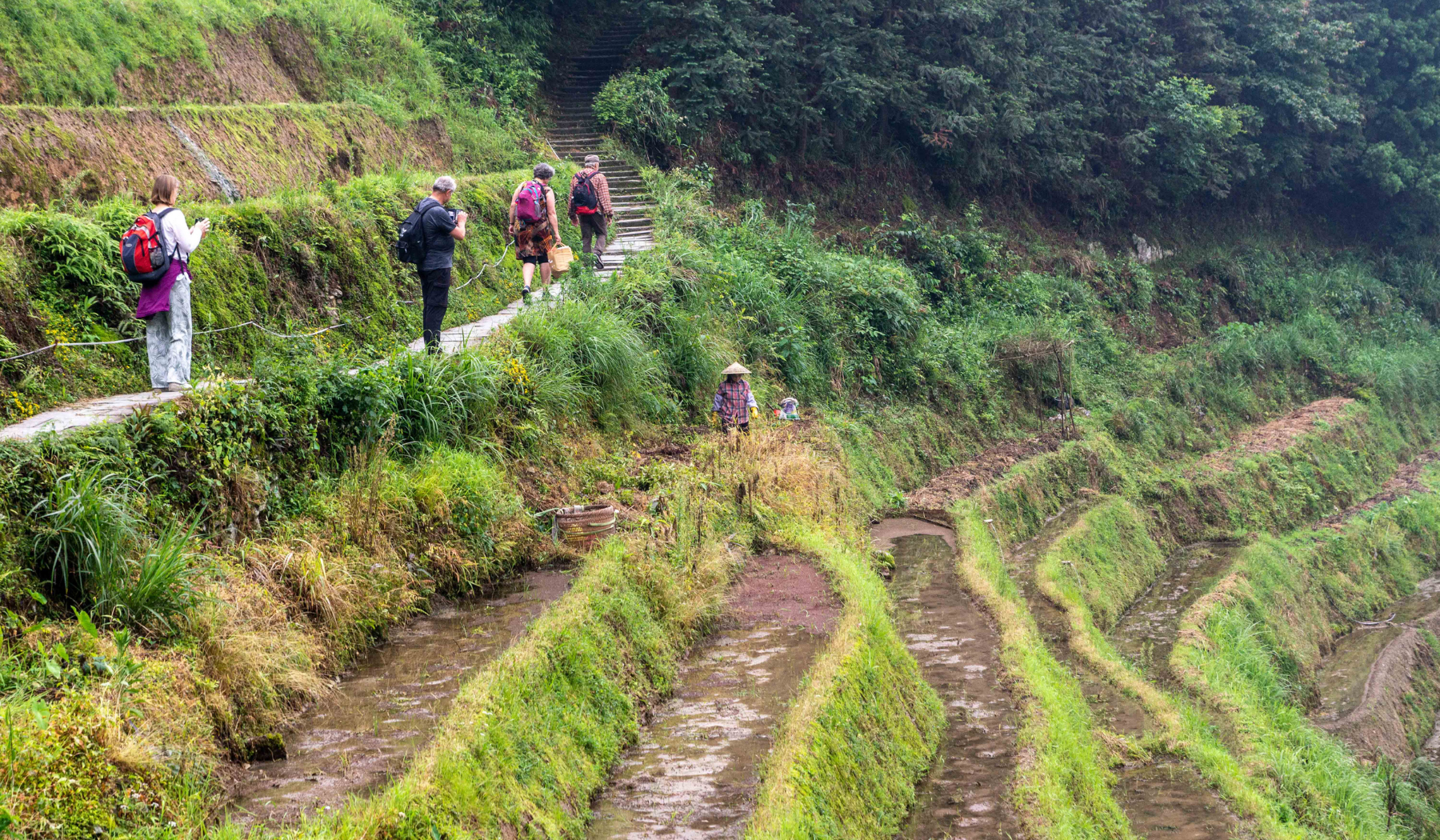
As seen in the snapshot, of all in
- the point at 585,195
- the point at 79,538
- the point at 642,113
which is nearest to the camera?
the point at 79,538

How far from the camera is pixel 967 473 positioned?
63.3ft

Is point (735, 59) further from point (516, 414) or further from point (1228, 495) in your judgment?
point (516, 414)

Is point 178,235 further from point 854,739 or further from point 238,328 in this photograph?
point 854,739

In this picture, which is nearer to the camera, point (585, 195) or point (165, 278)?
point (165, 278)

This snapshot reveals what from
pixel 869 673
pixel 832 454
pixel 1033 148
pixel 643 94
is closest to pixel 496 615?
pixel 869 673

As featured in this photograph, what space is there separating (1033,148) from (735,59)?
391 inches

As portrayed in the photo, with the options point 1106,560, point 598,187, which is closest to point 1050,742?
point 1106,560

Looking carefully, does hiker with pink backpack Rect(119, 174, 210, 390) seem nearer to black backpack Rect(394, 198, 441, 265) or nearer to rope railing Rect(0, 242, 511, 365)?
rope railing Rect(0, 242, 511, 365)

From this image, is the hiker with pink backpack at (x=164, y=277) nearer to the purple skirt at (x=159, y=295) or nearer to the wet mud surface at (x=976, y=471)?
the purple skirt at (x=159, y=295)

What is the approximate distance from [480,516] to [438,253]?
2.80 m

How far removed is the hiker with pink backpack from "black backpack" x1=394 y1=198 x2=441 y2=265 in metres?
2.60

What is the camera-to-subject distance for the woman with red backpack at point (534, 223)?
13.7m

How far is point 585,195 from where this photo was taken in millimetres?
15469

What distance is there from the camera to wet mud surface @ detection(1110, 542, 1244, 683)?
1548 cm
